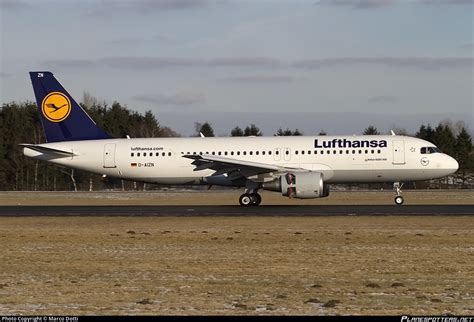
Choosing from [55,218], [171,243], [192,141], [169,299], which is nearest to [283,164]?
[192,141]

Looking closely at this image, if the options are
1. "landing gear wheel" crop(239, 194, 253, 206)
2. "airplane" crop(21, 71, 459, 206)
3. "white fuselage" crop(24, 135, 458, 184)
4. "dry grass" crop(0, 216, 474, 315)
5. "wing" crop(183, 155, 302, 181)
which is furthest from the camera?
"landing gear wheel" crop(239, 194, 253, 206)

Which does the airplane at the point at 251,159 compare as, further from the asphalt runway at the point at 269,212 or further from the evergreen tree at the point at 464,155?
the evergreen tree at the point at 464,155

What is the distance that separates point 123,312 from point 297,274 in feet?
17.2

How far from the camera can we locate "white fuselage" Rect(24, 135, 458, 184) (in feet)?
133

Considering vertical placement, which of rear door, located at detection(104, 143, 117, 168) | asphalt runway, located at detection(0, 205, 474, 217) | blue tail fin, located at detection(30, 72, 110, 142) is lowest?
asphalt runway, located at detection(0, 205, 474, 217)

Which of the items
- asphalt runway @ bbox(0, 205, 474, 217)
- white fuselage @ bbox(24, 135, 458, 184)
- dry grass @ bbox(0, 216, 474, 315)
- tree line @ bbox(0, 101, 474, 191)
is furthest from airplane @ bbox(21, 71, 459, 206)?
tree line @ bbox(0, 101, 474, 191)

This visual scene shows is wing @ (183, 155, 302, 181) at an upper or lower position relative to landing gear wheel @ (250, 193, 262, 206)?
upper

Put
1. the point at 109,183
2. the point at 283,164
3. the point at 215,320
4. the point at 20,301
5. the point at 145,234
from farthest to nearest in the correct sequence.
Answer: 1. the point at 109,183
2. the point at 283,164
3. the point at 145,234
4. the point at 20,301
5. the point at 215,320

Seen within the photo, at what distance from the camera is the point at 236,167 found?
1555 inches

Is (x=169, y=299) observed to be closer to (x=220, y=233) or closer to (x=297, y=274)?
(x=297, y=274)

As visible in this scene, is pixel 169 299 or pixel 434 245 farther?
pixel 434 245

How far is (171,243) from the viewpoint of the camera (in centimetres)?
2283

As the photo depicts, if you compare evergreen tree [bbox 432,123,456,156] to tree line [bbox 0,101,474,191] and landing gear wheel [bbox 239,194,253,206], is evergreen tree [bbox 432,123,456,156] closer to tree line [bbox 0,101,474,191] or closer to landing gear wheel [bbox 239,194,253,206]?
tree line [bbox 0,101,474,191]

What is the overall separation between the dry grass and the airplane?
1069cm
